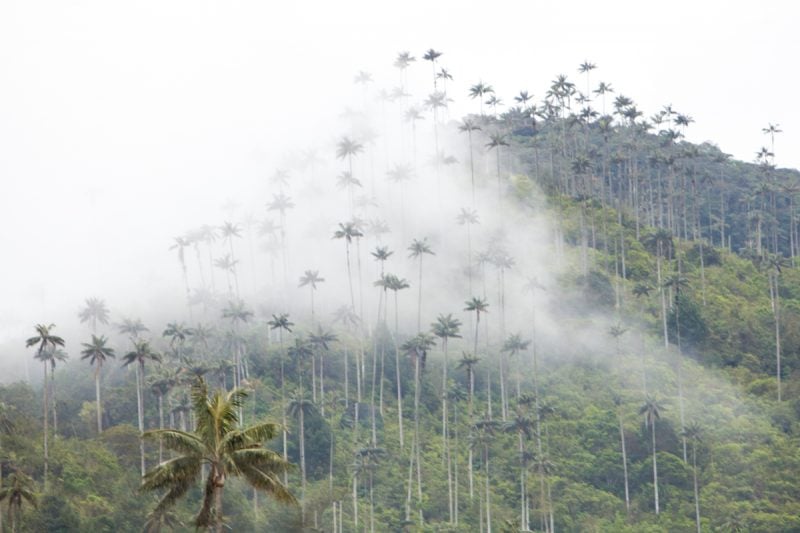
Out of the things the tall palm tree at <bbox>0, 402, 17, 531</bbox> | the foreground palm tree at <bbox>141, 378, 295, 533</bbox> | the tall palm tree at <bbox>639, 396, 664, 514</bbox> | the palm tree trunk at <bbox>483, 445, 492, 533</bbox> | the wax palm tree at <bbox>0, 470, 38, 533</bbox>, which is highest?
the foreground palm tree at <bbox>141, 378, 295, 533</bbox>

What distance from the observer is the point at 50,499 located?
11862 centimetres

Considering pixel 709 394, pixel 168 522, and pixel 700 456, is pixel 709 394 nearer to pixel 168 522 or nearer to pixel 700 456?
pixel 700 456

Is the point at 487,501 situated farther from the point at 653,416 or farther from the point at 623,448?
the point at 653,416

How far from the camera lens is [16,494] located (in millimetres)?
106188

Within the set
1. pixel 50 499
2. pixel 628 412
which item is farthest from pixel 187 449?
pixel 628 412

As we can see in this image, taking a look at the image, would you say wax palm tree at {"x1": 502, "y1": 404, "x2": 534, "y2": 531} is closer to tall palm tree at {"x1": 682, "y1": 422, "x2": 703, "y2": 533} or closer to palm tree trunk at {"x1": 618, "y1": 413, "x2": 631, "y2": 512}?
palm tree trunk at {"x1": 618, "y1": 413, "x2": 631, "y2": 512}

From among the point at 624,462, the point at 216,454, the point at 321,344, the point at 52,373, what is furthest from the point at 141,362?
the point at 216,454

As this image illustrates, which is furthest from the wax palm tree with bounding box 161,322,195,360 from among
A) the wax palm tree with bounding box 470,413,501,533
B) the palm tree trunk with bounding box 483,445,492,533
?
the palm tree trunk with bounding box 483,445,492,533

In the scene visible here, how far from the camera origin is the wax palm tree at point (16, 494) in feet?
349

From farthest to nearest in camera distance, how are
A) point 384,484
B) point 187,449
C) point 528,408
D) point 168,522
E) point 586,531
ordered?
1. point 528,408
2. point 384,484
3. point 586,531
4. point 168,522
5. point 187,449

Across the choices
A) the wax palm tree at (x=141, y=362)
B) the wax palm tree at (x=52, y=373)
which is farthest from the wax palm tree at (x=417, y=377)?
the wax palm tree at (x=52, y=373)

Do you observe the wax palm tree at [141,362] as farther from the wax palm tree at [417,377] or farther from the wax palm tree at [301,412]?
the wax palm tree at [417,377]

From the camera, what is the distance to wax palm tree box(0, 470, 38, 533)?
106250mm

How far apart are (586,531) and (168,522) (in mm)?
59375
